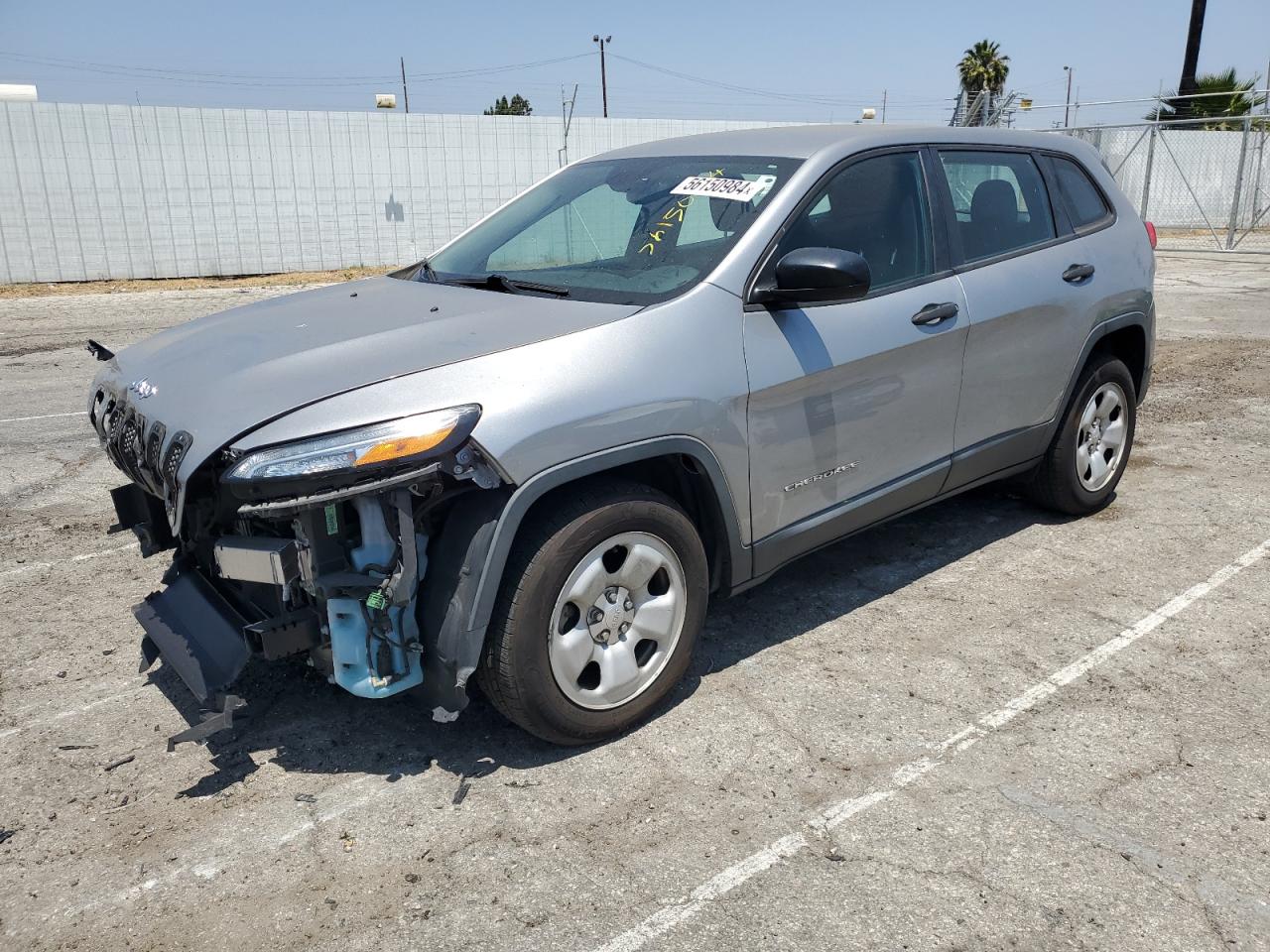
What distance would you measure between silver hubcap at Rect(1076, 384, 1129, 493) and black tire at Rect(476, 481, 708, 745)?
267cm

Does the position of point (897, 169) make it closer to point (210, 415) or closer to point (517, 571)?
point (517, 571)

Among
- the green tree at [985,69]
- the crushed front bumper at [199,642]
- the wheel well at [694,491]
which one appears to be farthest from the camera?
the green tree at [985,69]

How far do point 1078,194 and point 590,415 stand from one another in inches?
128

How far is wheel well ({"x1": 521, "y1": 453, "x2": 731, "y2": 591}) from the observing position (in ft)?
10.8

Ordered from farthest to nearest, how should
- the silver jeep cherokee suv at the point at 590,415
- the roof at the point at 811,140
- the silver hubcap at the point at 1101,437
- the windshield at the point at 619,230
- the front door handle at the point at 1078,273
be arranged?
the silver hubcap at the point at 1101,437
the front door handle at the point at 1078,273
the roof at the point at 811,140
the windshield at the point at 619,230
the silver jeep cherokee suv at the point at 590,415

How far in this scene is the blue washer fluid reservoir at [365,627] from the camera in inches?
113

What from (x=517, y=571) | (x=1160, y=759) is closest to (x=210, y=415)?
(x=517, y=571)

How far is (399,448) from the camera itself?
2.69 meters

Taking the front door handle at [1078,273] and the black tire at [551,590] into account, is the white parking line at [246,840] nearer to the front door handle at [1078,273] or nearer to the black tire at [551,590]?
the black tire at [551,590]

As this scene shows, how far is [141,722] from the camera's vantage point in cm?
349

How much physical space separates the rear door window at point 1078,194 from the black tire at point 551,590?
2.87 metres

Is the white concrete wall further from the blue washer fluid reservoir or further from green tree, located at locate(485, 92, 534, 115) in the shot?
green tree, located at locate(485, 92, 534, 115)

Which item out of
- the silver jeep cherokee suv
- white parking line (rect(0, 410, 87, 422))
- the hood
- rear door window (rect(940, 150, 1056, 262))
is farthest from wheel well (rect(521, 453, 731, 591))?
white parking line (rect(0, 410, 87, 422))

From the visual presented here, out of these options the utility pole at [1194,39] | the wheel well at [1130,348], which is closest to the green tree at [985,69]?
the utility pole at [1194,39]
